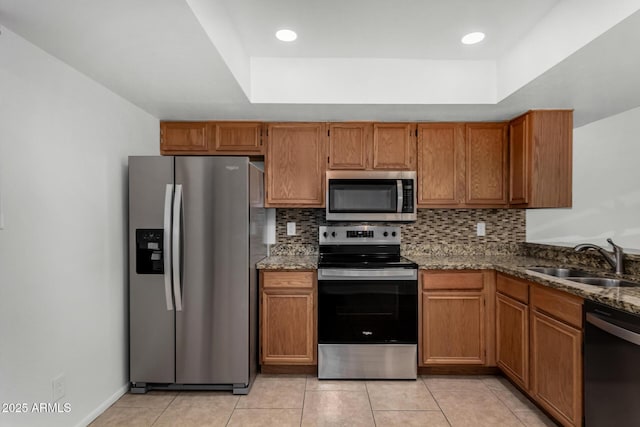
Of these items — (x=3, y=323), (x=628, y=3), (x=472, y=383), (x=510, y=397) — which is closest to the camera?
(x=628, y=3)

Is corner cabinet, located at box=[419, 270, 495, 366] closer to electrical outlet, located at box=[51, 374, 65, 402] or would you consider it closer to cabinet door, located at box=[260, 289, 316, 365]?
cabinet door, located at box=[260, 289, 316, 365]

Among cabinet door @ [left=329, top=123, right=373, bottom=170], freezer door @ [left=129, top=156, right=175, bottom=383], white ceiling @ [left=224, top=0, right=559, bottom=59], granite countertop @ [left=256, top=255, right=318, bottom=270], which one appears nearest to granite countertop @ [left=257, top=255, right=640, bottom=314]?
granite countertop @ [left=256, top=255, right=318, bottom=270]

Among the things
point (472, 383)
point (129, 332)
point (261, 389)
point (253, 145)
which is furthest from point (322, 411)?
point (253, 145)

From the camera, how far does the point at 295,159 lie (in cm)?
310

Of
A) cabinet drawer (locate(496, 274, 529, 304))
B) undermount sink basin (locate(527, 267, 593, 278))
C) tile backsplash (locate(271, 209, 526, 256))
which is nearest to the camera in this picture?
cabinet drawer (locate(496, 274, 529, 304))

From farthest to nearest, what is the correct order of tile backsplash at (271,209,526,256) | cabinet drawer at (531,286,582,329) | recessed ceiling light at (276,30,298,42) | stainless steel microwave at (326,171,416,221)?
tile backsplash at (271,209,526,256), stainless steel microwave at (326,171,416,221), recessed ceiling light at (276,30,298,42), cabinet drawer at (531,286,582,329)

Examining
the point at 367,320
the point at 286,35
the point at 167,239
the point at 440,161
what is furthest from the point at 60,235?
the point at 440,161

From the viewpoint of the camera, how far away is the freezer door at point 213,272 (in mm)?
2475

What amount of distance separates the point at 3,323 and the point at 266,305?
158 centimetres

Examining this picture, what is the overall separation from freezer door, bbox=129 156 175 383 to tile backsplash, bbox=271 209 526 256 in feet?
3.84

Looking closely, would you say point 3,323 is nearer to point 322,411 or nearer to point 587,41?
point 322,411

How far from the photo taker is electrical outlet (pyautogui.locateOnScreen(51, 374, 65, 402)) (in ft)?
6.22

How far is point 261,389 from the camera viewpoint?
2609mm

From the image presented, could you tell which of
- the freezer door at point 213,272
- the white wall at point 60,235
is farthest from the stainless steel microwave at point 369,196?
the white wall at point 60,235
